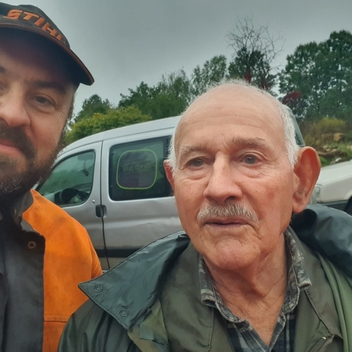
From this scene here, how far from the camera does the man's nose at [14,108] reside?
1.56 meters

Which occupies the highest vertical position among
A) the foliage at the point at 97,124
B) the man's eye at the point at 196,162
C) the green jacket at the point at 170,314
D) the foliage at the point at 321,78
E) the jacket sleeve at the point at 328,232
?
the foliage at the point at 321,78

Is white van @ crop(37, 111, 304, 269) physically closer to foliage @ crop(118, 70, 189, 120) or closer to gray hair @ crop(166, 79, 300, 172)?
gray hair @ crop(166, 79, 300, 172)

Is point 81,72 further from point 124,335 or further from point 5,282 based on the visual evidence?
point 124,335

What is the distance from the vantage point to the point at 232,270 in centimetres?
147

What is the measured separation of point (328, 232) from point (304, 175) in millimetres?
242

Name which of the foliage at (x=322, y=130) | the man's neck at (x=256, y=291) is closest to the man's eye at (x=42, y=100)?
the man's neck at (x=256, y=291)

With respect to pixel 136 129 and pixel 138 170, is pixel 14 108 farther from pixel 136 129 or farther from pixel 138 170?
pixel 136 129

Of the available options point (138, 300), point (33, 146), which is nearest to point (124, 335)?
point (138, 300)

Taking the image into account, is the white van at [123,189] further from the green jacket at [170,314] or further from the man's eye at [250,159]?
the man's eye at [250,159]

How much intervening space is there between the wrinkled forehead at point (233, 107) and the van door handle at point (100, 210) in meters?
3.70

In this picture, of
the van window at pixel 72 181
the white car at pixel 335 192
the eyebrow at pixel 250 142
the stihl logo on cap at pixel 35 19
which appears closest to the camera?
the eyebrow at pixel 250 142

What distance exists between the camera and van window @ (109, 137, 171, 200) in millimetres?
4754

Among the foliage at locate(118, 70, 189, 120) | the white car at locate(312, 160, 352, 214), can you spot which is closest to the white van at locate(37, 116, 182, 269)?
→ the white car at locate(312, 160, 352, 214)

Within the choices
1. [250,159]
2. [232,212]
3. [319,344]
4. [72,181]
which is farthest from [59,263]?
[72,181]
